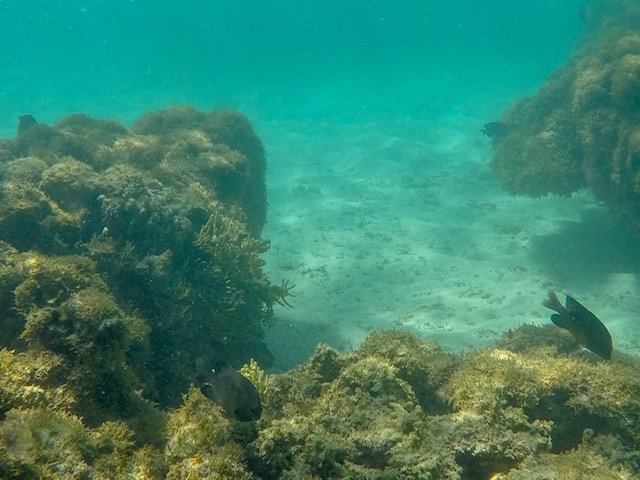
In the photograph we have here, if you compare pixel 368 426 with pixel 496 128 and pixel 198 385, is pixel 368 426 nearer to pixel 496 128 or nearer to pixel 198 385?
pixel 198 385

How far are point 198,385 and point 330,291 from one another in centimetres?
870

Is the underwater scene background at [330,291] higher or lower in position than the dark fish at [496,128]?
lower

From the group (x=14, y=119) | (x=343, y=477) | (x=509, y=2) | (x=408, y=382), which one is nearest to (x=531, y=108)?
(x=408, y=382)

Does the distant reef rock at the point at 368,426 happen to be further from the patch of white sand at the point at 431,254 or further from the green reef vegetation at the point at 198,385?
the patch of white sand at the point at 431,254

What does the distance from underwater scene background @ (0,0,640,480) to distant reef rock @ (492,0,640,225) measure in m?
0.07

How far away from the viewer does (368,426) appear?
3592mm

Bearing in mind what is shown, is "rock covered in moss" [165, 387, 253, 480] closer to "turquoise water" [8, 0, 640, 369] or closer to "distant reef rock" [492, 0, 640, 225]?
"turquoise water" [8, 0, 640, 369]

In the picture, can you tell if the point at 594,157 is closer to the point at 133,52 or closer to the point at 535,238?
the point at 535,238

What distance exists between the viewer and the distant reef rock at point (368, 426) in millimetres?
2938

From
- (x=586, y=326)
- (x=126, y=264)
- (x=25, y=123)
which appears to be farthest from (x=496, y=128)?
(x=25, y=123)

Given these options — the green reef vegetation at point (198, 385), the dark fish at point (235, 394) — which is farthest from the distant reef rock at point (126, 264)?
the dark fish at point (235, 394)

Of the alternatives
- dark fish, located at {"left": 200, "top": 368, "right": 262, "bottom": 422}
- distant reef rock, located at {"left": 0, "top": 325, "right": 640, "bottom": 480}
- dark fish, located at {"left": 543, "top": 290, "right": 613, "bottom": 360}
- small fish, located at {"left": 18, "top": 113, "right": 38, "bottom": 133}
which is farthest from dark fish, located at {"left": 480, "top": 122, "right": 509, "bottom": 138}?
dark fish, located at {"left": 200, "top": 368, "right": 262, "bottom": 422}

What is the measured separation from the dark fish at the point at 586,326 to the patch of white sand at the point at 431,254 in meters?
4.41

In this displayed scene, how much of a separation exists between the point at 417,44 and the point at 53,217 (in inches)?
4804
